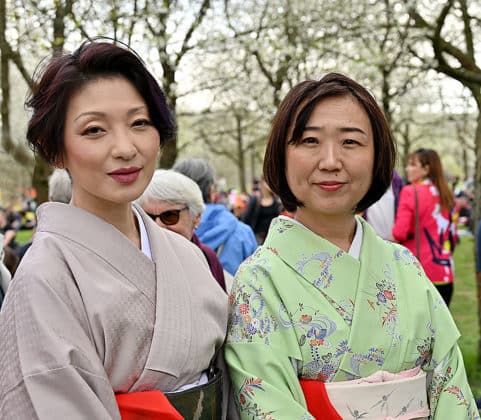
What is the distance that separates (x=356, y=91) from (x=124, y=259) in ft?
3.08

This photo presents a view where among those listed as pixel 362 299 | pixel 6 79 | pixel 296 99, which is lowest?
pixel 362 299

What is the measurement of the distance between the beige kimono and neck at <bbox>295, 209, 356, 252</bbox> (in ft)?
1.47

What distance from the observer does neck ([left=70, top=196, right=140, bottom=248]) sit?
198 centimetres

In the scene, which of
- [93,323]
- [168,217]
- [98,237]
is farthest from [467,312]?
[93,323]

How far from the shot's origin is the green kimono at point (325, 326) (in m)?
2.03

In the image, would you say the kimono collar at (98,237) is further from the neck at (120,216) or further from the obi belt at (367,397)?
the obi belt at (367,397)

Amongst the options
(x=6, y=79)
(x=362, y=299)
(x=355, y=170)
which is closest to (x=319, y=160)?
(x=355, y=170)

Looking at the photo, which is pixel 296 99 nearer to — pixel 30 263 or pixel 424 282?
pixel 424 282

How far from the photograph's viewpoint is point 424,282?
231 centimetres

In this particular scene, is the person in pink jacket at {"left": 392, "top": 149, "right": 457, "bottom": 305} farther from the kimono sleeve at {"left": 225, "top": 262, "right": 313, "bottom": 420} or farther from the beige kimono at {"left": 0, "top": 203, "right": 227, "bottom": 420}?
the beige kimono at {"left": 0, "top": 203, "right": 227, "bottom": 420}

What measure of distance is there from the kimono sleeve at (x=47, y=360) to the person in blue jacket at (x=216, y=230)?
8.45 ft

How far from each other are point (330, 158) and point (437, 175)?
3830mm

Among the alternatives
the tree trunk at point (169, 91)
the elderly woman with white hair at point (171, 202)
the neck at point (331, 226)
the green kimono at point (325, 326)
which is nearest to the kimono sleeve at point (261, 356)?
the green kimono at point (325, 326)

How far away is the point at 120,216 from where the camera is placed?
2021 mm
